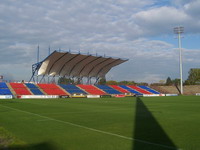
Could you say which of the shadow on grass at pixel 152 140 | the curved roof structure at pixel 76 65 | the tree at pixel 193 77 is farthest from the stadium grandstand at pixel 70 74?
the shadow on grass at pixel 152 140

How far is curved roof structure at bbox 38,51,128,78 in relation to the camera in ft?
229

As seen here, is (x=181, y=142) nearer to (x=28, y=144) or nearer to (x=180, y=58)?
(x=28, y=144)

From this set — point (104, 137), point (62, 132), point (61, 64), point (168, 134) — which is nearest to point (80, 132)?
point (62, 132)

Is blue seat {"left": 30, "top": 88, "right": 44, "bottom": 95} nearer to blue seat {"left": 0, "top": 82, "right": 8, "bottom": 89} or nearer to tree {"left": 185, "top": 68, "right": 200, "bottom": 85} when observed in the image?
blue seat {"left": 0, "top": 82, "right": 8, "bottom": 89}

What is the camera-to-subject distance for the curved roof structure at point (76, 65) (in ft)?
229

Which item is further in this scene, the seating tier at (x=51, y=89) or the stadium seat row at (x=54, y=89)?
the seating tier at (x=51, y=89)

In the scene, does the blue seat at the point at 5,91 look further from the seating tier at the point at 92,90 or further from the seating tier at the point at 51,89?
the seating tier at the point at 92,90

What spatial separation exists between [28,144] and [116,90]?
7269 cm

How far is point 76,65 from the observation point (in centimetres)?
7800

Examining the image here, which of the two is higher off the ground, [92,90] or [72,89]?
[72,89]

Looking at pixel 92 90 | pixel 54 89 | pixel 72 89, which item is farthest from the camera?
pixel 92 90

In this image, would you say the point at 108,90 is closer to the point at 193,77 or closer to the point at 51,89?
the point at 51,89

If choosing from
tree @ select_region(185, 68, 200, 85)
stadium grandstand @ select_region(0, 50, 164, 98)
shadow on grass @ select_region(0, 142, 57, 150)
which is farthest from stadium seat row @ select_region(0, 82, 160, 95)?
shadow on grass @ select_region(0, 142, 57, 150)

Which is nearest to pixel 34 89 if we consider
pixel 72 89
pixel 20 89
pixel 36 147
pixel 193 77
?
pixel 20 89
